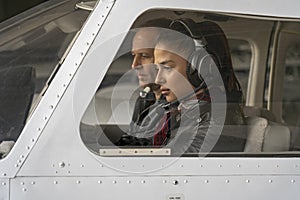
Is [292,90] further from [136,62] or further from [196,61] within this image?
[136,62]

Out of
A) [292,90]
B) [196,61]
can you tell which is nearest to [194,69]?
[196,61]

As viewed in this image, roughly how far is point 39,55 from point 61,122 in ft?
1.20

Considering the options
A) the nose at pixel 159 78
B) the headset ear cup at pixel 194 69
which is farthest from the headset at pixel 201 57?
the nose at pixel 159 78

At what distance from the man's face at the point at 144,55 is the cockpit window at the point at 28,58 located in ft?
0.82

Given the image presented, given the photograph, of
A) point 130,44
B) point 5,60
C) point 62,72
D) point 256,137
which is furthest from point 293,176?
point 5,60

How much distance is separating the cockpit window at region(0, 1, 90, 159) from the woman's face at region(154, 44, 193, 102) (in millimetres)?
364

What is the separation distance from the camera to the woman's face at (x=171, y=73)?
2580 mm

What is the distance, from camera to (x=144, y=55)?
101 inches

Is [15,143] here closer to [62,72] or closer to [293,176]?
[62,72]

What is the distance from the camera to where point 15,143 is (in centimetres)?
245

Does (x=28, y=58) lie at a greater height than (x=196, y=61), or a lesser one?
lesser

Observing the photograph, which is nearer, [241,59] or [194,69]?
[194,69]

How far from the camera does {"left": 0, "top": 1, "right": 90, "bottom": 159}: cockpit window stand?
2.54 meters

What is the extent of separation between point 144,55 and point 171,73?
0.45 feet
